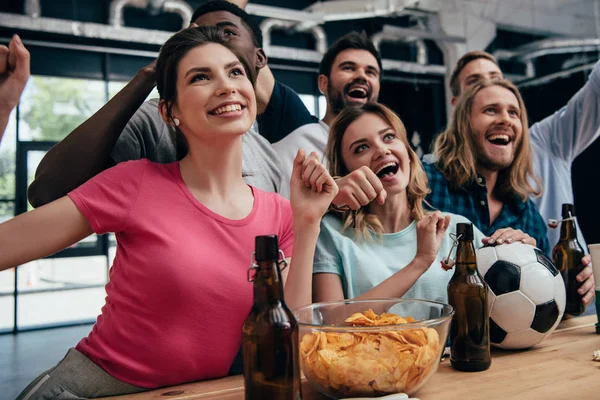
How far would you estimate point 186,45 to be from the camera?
1.12 meters

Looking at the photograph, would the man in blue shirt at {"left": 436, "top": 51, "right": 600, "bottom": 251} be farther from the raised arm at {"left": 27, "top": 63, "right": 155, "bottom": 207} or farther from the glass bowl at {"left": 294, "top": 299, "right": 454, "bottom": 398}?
the glass bowl at {"left": 294, "top": 299, "right": 454, "bottom": 398}

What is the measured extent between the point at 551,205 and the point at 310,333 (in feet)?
6.63

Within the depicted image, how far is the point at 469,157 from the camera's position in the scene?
1.74 metres

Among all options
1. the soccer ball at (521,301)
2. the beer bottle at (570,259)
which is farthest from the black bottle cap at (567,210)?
the soccer ball at (521,301)

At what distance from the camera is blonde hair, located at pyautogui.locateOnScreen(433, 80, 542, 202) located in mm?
1718

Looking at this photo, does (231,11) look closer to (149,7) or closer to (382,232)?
(382,232)

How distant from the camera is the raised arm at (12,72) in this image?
0.85 m

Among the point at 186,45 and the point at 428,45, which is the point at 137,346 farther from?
the point at 428,45

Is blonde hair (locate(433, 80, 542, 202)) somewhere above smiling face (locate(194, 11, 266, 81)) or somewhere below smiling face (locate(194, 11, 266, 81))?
below

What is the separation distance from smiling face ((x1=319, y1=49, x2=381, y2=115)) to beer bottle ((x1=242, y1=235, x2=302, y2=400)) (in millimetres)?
1721

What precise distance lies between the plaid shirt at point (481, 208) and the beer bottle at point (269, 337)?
1119 mm

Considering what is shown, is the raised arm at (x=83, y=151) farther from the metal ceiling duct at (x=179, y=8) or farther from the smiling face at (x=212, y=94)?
the metal ceiling duct at (x=179, y=8)

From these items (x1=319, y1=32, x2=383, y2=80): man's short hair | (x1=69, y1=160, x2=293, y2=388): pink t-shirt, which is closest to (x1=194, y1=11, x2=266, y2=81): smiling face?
(x1=69, y1=160, x2=293, y2=388): pink t-shirt

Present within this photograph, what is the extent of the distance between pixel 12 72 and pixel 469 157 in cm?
142
